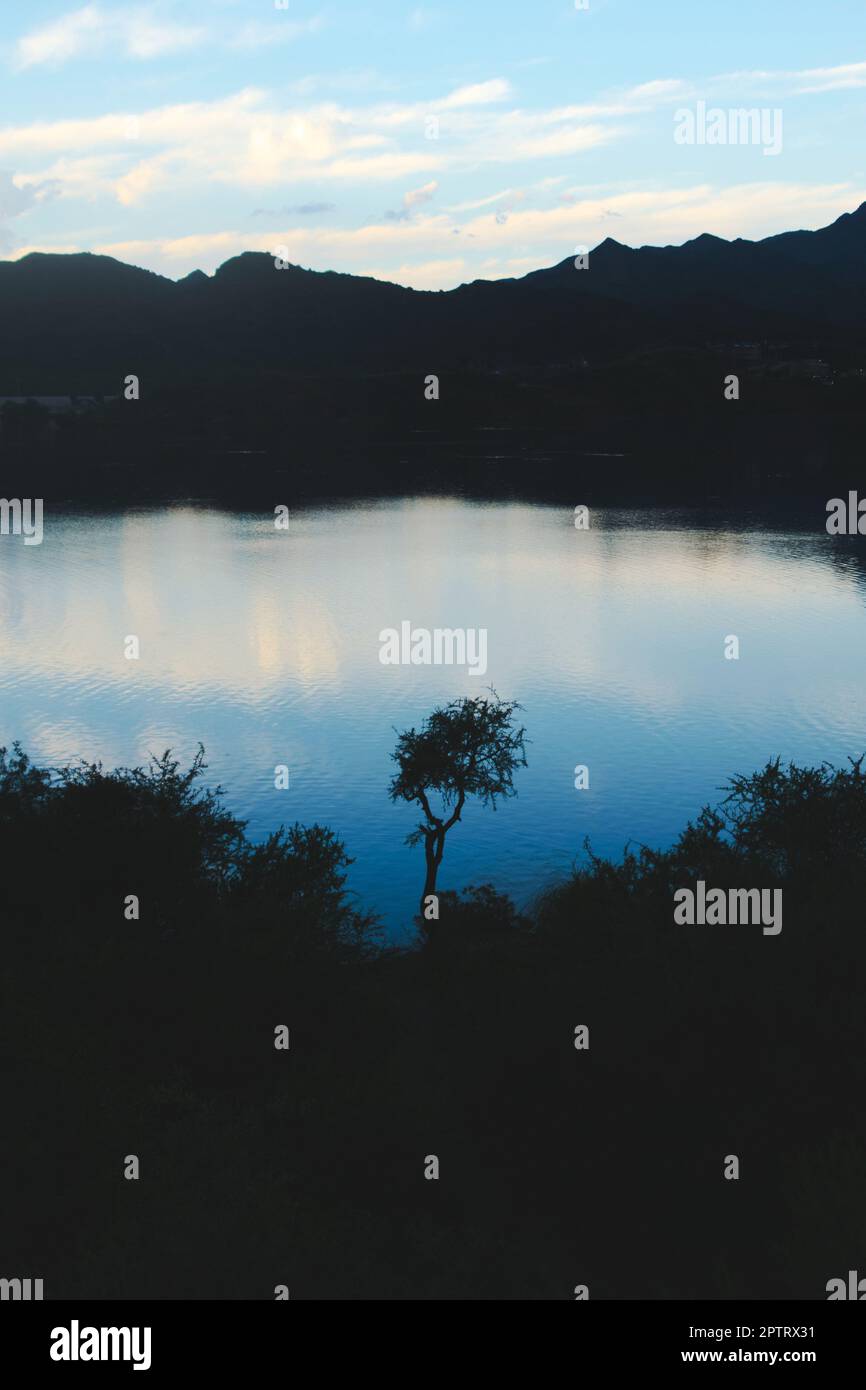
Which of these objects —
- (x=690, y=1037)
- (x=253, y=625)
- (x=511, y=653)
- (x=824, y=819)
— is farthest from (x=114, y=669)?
(x=690, y=1037)

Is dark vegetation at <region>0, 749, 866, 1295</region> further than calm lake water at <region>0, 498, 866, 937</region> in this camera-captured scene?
No

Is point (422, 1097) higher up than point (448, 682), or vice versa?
point (448, 682)

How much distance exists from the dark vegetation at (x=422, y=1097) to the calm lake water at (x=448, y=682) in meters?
25.1

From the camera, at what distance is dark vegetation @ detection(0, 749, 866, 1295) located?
2370cm

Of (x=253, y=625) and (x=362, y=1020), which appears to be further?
(x=253, y=625)

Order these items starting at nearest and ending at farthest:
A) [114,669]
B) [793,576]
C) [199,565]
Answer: [114,669]
[793,576]
[199,565]

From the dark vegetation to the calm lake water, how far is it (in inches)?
987

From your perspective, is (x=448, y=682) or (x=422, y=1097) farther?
(x=448, y=682)

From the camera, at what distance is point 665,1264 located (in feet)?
82.9

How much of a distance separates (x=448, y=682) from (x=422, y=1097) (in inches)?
3728

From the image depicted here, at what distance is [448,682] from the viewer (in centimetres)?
12406

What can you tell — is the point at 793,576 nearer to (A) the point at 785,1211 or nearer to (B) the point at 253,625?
(B) the point at 253,625

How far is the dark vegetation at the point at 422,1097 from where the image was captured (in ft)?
77.8
